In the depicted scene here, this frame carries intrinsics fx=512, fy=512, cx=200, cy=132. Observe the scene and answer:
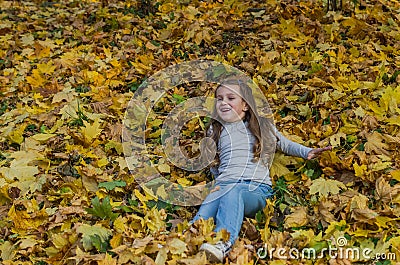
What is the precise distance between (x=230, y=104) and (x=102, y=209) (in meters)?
1.02

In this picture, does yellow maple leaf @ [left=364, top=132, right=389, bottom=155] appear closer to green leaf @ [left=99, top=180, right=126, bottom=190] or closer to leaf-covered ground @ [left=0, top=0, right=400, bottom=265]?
leaf-covered ground @ [left=0, top=0, right=400, bottom=265]

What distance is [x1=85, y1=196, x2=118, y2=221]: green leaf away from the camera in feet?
9.23

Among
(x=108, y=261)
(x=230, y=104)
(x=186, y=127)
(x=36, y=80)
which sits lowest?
(x=36, y=80)

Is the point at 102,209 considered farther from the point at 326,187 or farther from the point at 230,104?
the point at 326,187

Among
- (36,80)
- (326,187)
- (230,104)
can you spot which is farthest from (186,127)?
(36,80)

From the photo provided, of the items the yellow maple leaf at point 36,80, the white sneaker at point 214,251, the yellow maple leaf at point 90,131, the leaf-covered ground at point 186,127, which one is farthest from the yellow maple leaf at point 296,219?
the yellow maple leaf at point 36,80

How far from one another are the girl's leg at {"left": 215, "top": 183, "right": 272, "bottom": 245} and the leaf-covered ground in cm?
6

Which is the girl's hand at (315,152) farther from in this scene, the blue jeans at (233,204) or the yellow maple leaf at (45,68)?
the yellow maple leaf at (45,68)

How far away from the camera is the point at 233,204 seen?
275 cm

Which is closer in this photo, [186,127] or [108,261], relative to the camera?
[108,261]

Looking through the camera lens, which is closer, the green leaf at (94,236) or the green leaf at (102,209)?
the green leaf at (94,236)

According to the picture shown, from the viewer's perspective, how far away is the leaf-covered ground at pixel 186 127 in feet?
8.66

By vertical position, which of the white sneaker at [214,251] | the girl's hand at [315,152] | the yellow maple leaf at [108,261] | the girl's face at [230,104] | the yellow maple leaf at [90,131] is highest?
the girl's face at [230,104]

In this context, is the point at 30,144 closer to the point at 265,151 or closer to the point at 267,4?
the point at 265,151
